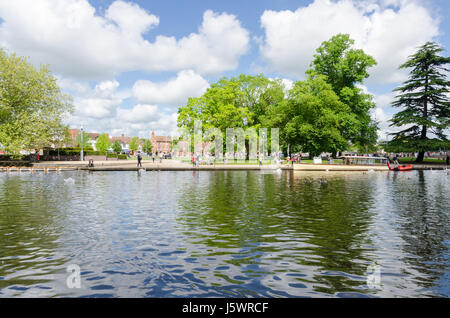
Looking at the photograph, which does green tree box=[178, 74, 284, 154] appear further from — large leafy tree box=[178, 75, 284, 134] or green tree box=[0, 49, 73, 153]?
green tree box=[0, 49, 73, 153]

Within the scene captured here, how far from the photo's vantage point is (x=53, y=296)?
5398 mm

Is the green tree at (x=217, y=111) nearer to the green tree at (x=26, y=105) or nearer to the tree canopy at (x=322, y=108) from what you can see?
the tree canopy at (x=322, y=108)

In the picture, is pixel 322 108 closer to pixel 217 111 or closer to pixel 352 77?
pixel 352 77

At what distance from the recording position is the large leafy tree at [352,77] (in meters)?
55.5

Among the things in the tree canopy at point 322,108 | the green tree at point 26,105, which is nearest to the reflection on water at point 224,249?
the green tree at point 26,105

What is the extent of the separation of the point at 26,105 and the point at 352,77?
52.3 m

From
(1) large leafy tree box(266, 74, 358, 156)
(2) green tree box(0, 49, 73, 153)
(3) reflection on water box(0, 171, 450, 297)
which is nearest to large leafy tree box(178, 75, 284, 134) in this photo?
(1) large leafy tree box(266, 74, 358, 156)

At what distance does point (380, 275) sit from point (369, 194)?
1354 centimetres

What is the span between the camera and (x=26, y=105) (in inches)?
1922

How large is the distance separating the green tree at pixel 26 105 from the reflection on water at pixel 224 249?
36.3 m

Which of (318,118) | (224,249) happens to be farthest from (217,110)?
(224,249)

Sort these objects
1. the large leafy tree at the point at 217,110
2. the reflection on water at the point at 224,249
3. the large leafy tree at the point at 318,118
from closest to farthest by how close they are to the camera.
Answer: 1. the reflection on water at the point at 224,249
2. the large leafy tree at the point at 318,118
3. the large leafy tree at the point at 217,110

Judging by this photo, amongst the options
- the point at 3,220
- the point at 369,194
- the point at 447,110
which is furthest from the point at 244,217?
the point at 447,110
